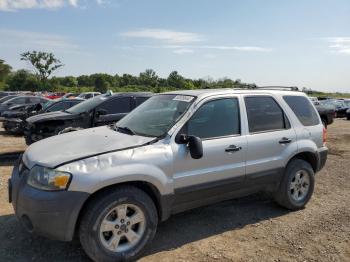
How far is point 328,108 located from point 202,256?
15.9m

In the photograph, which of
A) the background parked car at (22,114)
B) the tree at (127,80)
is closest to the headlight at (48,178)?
the background parked car at (22,114)

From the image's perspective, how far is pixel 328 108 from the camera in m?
18.2

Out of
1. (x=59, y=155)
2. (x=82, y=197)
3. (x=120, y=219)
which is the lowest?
(x=120, y=219)

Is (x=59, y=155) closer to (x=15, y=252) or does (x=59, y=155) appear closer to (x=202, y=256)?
(x=15, y=252)

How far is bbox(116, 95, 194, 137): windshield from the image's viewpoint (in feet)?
14.6

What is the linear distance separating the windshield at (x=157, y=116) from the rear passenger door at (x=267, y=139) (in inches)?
37.3

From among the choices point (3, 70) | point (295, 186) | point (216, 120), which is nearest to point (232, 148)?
point (216, 120)

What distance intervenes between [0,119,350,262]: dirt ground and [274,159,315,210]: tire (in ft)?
0.48

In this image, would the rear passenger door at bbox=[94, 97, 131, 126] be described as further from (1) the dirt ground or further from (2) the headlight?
(2) the headlight

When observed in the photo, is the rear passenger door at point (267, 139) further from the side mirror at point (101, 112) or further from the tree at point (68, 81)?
the tree at point (68, 81)

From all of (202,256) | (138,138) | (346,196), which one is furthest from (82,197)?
(346,196)

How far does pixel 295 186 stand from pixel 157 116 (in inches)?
92.0

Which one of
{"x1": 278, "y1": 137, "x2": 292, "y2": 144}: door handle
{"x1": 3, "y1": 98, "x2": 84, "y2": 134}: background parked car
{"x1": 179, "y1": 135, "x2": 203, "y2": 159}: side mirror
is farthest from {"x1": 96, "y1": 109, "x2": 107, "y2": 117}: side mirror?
{"x1": 179, "y1": 135, "x2": 203, "y2": 159}: side mirror

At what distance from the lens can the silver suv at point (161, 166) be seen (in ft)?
11.9
